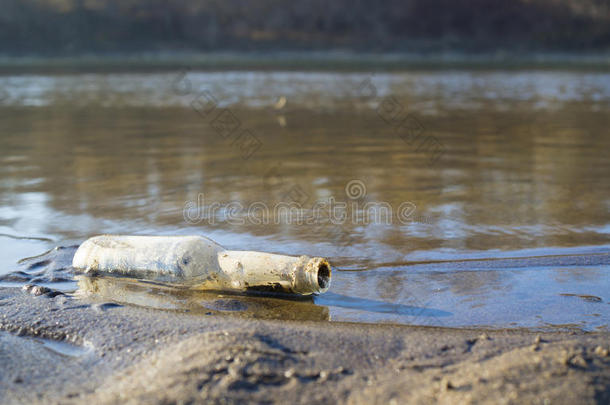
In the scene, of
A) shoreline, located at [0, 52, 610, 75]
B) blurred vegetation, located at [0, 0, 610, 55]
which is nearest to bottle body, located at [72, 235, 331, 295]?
shoreline, located at [0, 52, 610, 75]

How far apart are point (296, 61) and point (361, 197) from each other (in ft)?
106

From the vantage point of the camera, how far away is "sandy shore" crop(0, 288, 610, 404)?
90.6 inches

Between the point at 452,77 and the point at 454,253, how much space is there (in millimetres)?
21886

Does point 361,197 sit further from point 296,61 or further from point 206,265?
point 296,61

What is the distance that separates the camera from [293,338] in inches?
111

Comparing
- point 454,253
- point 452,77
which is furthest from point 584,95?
point 454,253

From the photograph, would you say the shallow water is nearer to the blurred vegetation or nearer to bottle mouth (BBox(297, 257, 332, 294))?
bottle mouth (BBox(297, 257, 332, 294))

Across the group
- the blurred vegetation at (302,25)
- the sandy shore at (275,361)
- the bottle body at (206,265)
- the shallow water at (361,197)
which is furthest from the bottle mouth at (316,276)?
the blurred vegetation at (302,25)

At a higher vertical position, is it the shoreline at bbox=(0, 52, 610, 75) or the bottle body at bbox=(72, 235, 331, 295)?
the shoreline at bbox=(0, 52, 610, 75)

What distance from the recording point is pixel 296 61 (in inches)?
1469

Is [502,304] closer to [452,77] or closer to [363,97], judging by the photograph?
[363,97]

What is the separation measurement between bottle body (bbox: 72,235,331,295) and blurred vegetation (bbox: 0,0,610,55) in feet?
125

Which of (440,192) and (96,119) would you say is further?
(96,119)

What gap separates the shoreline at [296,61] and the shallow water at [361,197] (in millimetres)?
17997
